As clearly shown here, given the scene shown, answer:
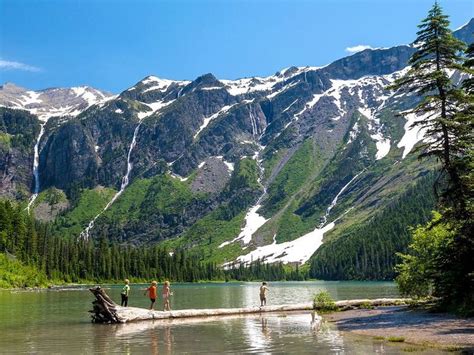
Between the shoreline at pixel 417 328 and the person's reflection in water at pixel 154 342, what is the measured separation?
14.4 m

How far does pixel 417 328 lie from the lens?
3706 cm

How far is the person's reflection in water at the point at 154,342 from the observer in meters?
30.0

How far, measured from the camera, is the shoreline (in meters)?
30.2

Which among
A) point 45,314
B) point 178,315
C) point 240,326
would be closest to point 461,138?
point 240,326

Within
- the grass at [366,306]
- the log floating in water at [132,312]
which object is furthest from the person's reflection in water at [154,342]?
the grass at [366,306]

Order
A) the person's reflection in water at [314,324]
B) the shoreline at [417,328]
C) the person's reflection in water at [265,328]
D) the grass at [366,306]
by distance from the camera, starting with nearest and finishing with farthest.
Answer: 1. the shoreline at [417,328]
2. the person's reflection in water at [265,328]
3. the person's reflection in water at [314,324]
4. the grass at [366,306]

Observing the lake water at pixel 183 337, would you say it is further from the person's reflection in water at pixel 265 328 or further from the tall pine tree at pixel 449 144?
the tall pine tree at pixel 449 144

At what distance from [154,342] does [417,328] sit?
18.8 meters

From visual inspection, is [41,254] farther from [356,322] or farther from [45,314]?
[356,322]

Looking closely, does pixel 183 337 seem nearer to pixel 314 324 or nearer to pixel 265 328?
pixel 265 328

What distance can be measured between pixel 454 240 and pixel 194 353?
80.6 feet

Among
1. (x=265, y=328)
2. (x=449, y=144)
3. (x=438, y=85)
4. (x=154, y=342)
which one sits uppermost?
(x=438, y=85)

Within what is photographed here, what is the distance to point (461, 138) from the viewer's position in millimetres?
42562

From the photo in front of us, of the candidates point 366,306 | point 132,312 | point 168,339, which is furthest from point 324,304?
point 168,339
